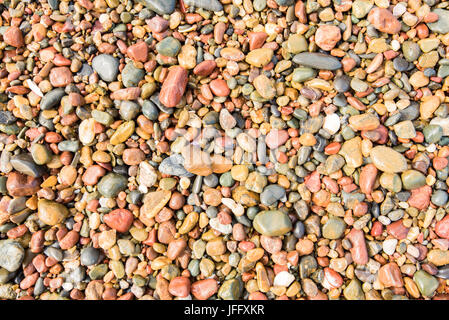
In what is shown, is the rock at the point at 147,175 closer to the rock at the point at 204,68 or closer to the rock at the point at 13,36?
the rock at the point at 204,68

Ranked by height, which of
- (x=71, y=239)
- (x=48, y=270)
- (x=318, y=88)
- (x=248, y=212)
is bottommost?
(x=48, y=270)

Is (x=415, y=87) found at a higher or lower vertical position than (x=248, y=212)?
higher

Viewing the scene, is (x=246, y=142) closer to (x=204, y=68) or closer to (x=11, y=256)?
(x=204, y=68)

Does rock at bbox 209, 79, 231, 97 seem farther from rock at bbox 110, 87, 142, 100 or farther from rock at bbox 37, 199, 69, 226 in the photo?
rock at bbox 37, 199, 69, 226

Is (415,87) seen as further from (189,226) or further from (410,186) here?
(189,226)

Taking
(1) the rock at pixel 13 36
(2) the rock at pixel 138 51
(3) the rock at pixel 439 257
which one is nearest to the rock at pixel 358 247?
(3) the rock at pixel 439 257

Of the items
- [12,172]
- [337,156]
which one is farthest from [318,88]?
[12,172]
